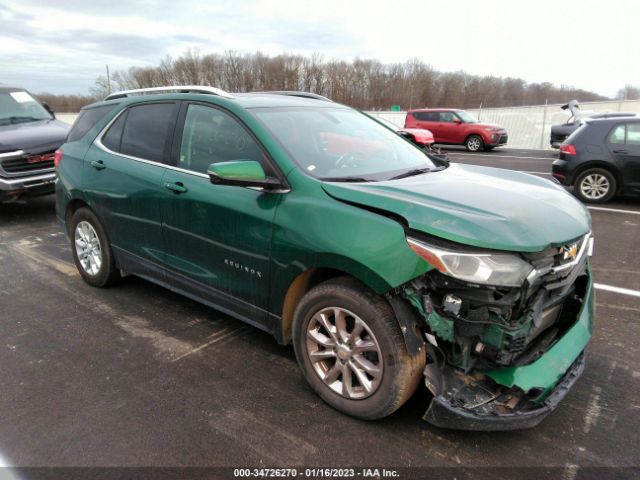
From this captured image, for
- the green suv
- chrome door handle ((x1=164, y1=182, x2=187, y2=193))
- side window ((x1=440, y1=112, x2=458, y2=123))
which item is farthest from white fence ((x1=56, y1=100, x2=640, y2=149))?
chrome door handle ((x1=164, y1=182, x2=187, y2=193))

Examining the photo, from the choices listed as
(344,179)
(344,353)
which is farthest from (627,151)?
(344,353)

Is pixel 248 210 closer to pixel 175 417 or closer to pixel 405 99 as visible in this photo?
pixel 175 417

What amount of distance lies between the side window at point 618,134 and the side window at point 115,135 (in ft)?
27.0

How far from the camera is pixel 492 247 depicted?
220 centimetres

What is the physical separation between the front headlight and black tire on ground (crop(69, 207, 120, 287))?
10.8 ft

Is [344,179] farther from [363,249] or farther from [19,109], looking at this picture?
[19,109]

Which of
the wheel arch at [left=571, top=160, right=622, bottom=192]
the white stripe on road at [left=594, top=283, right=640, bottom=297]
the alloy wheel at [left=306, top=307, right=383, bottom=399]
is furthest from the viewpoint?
the wheel arch at [left=571, top=160, right=622, bottom=192]

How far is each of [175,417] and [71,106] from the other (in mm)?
35440

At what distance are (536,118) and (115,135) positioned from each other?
68.8 feet

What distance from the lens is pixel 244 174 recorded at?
9.11ft

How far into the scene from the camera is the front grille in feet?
23.3

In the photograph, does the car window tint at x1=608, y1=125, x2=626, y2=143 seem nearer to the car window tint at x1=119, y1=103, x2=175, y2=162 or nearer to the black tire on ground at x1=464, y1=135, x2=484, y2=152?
the car window tint at x1=119, y1=103, x2=175, y2=162

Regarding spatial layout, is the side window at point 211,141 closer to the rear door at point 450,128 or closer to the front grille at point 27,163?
the front grille at point 27,163

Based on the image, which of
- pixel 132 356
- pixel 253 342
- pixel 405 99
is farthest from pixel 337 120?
pixel 405 99
